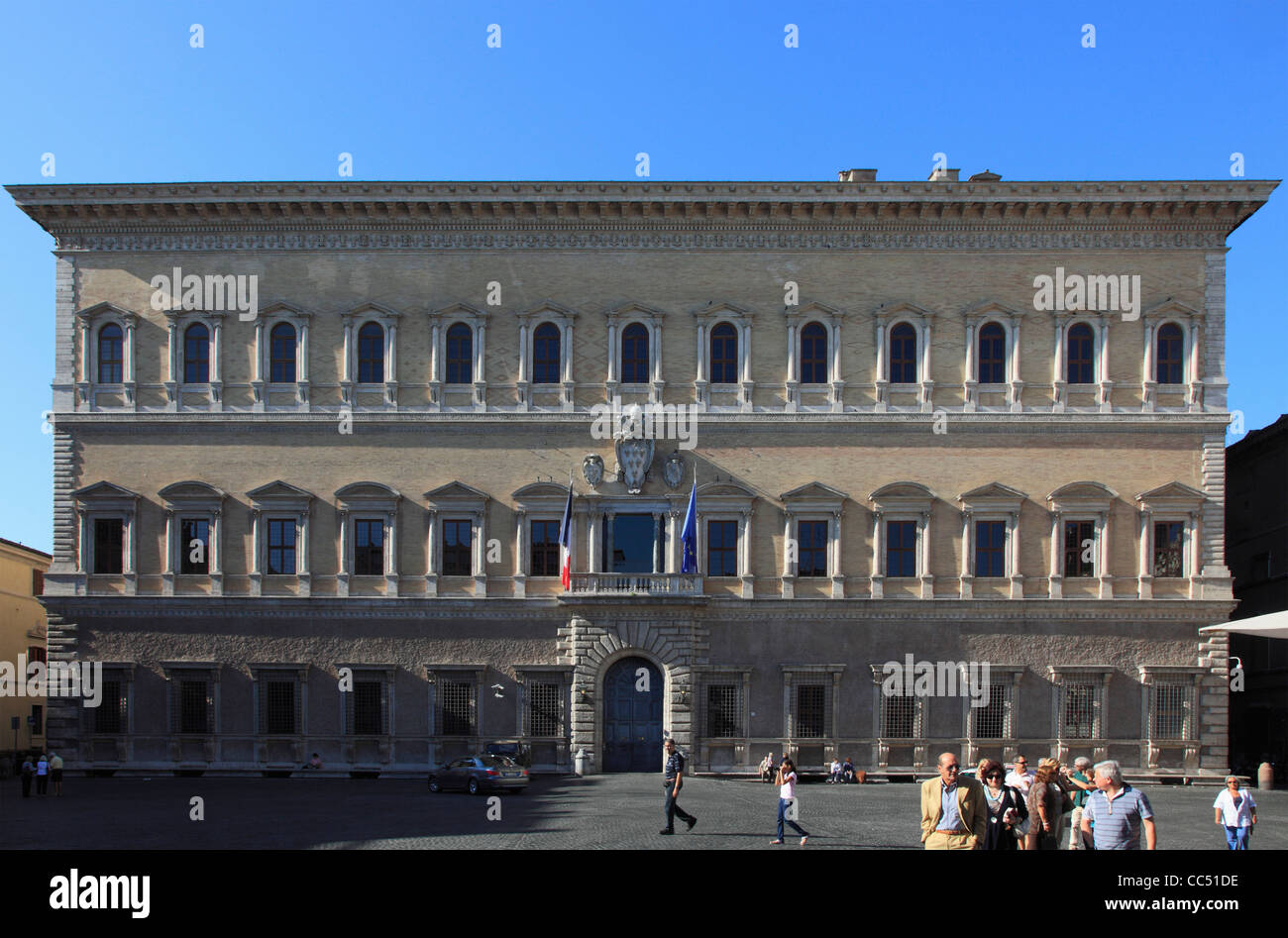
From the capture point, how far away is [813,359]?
131ft

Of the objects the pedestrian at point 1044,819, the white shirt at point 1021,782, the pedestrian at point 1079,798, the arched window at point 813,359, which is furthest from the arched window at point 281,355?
the pedestrian at point 1044,819

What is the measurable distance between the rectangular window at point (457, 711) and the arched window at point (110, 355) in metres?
14.0

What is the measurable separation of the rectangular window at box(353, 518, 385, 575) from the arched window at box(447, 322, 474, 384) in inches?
196

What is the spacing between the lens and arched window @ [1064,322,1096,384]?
39.7 m

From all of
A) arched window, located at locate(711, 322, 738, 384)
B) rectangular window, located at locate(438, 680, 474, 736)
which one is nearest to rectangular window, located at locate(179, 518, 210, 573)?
rectangular window, located at locate(438, 680, 474, 736)

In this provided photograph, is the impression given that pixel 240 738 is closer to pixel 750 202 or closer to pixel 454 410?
pixel 454 410

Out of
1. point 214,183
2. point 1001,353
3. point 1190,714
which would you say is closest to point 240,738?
point 214,183

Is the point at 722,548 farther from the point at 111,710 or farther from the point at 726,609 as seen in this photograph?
the point at 111,710

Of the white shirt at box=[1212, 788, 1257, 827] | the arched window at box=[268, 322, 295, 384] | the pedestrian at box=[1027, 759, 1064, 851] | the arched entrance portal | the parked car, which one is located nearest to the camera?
the pedestrian at box=[1027, 759, 1064, 851]

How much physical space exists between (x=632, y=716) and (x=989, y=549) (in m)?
11.8

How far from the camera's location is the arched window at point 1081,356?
3966cm

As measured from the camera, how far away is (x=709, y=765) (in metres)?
38.7

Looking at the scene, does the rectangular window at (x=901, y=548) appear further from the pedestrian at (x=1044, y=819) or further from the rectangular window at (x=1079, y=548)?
the pedestrian at (x=1044, y=819)

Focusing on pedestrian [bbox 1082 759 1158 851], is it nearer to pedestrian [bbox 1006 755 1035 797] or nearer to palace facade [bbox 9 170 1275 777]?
pedestrian [bbox 1006 755 1035 797]
